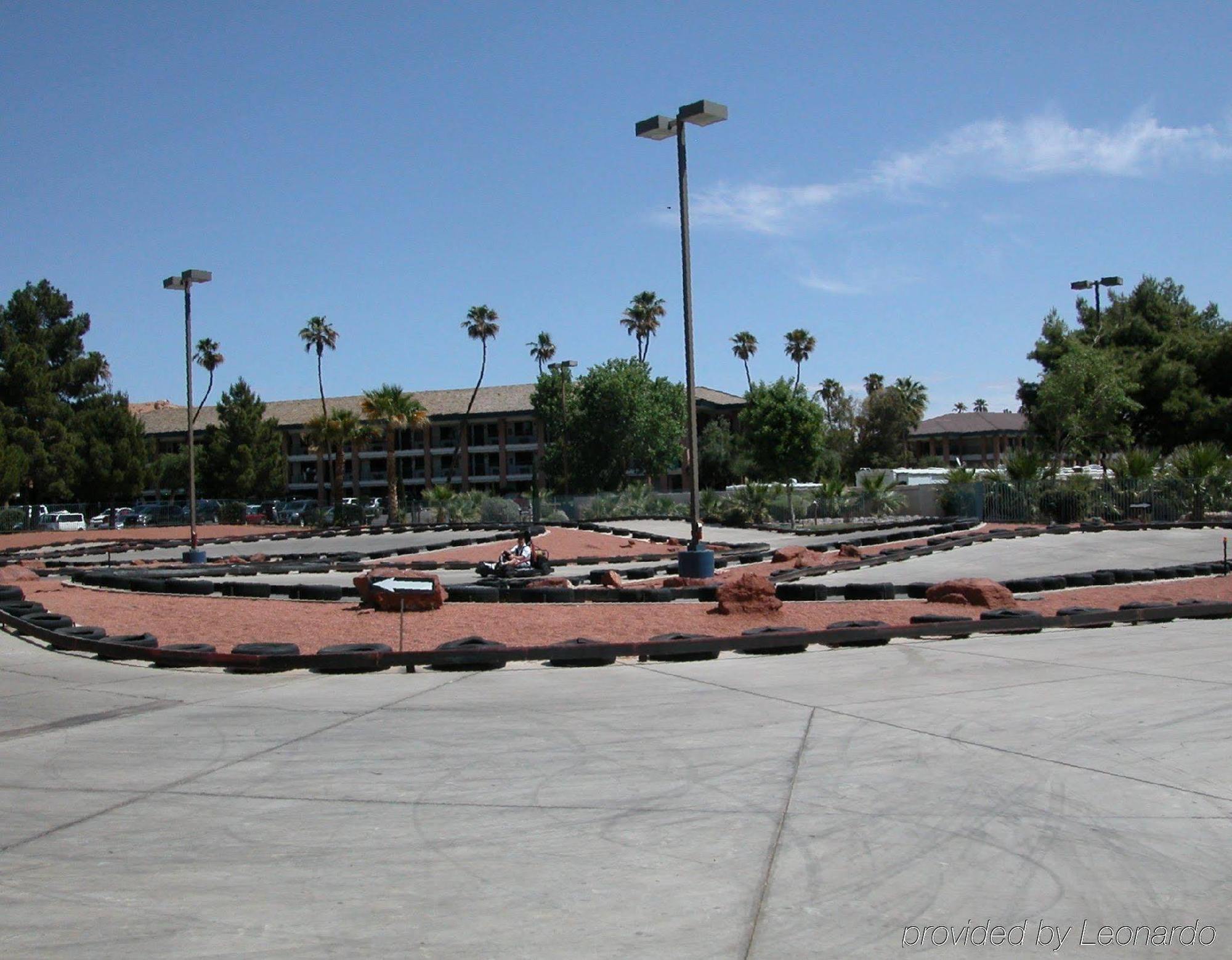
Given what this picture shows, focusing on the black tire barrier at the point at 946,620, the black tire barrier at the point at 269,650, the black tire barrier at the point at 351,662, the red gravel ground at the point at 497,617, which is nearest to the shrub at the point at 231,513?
the red gravel ground at the point at 497,617

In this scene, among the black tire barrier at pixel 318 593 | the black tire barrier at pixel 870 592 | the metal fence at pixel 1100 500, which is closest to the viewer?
the black tire barrier at pixel 870 592

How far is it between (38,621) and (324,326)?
3044 inches

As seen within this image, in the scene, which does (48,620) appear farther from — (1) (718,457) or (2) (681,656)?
(1) (718,457)

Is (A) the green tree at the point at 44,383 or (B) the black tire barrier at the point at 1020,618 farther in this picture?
(A) the green tree at the point at 44,383

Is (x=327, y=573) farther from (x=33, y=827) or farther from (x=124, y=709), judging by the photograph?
(x=33, y=827)

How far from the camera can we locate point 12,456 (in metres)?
61.1

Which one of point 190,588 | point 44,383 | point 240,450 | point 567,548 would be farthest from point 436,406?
point 190,588

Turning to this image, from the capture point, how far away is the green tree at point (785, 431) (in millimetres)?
69438

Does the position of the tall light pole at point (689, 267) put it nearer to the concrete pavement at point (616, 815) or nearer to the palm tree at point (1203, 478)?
the concrete pavement at point (616, 815)

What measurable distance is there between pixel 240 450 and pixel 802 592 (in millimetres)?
65832

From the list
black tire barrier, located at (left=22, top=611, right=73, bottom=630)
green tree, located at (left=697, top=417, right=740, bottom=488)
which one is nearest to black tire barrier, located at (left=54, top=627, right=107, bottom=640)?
black tire barrier, located at (left=22, top=611, right=73, bottom=630)

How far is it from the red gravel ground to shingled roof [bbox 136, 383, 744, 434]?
226 ft

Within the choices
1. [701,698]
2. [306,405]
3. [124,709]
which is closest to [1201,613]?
[701,698]

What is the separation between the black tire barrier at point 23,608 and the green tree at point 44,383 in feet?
160
